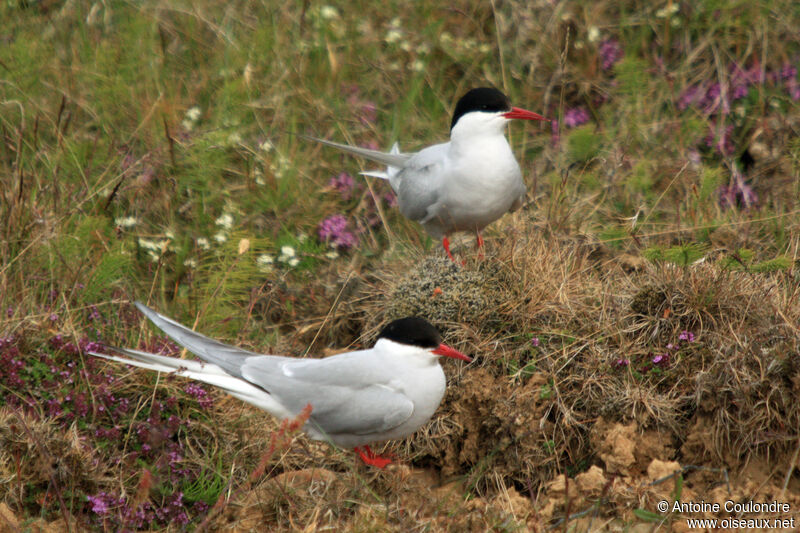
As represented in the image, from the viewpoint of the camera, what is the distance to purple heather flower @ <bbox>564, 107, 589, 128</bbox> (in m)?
6.03

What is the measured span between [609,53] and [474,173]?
2.42m

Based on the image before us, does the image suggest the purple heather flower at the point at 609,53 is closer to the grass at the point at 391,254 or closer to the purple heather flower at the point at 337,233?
the grass at the point at 391,254

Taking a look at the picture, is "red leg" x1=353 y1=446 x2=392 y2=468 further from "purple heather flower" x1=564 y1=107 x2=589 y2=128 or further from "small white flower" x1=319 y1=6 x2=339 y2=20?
"small white flower" x1=319 y1=6 x2=339 y2=20

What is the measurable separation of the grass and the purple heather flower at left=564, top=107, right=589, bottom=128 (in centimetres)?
3

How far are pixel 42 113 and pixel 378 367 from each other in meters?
3.09

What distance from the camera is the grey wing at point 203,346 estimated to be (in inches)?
133

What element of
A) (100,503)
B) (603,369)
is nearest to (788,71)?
(603,369)

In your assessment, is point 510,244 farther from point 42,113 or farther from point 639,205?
point 42,113

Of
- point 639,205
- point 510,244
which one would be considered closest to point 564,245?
point 510,244

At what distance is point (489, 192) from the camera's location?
4.27 metres

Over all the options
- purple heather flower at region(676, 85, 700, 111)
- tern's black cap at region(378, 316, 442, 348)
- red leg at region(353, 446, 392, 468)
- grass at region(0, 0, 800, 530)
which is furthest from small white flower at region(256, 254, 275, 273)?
purple heather flower at region(676, 85, 700, 111)

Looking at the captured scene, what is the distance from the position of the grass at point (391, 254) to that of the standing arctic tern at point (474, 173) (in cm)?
21

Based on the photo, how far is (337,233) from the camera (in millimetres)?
5258

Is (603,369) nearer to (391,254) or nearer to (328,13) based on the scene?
(391,254)
